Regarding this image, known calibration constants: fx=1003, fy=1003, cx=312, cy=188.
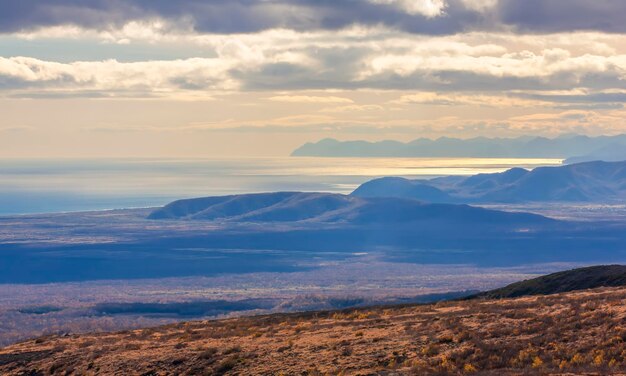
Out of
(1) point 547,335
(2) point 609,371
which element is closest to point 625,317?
(1) point 547,335

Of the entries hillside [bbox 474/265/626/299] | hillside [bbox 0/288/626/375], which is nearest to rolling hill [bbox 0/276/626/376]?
hillside [bbox 0/288/626/375]

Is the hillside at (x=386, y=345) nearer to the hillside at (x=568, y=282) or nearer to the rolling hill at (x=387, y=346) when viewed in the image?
the rolling hill at (x=387, y=346)

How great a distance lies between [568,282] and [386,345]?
1342 inches

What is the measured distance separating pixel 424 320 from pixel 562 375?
15894mm

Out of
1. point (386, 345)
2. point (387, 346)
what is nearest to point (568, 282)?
point (386, 345)

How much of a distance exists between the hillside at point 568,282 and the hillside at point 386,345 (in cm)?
1514

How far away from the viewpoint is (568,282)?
235 feet

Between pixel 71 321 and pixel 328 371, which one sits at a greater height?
pixel 328 371

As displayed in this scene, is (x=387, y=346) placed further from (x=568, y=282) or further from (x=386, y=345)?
(x=568, y=282)

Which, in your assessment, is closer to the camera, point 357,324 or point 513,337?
point 513,337

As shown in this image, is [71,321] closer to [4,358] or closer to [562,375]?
[4,358]

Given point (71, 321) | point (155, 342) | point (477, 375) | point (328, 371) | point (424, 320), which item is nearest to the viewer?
point (477, 375)

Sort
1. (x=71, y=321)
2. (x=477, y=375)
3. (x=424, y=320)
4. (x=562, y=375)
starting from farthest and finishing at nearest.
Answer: (x=71, y=321) < (x=424, y=320) < (x=477, y=375) < (x=562, y=375)

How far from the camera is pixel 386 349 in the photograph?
4038 centimetres
